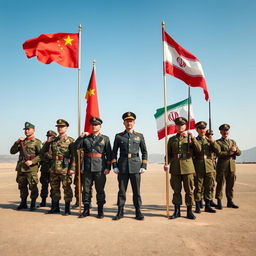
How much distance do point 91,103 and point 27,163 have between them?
2.30 meters

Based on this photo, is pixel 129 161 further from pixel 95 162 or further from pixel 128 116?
pixel 128 116

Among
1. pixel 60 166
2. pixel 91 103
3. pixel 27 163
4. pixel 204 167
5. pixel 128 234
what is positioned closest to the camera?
pixel 128 234

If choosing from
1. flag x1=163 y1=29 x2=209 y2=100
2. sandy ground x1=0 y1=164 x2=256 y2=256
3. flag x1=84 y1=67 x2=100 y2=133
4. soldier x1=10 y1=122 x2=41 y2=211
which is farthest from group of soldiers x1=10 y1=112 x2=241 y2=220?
flag x1=163 y1=29 x2=209 y2=100

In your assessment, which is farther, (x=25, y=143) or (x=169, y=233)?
(x=25, y=143)

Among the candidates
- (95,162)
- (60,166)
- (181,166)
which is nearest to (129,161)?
(95,162)

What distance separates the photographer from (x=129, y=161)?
5.16m

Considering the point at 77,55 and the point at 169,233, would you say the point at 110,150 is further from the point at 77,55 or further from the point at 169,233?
the point at 77,55

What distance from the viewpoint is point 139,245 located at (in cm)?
336

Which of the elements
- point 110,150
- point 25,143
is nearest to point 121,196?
point 110,150

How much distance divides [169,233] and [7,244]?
2527mm

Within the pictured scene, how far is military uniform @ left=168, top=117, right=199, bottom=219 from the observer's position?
509 centimetres

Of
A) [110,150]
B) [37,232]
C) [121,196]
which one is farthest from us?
[110,150]

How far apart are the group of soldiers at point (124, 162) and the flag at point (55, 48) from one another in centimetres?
174

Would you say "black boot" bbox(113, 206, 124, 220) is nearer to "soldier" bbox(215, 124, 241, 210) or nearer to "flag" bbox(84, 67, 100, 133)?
"flag" bbox(84, 67, 100, 133)
